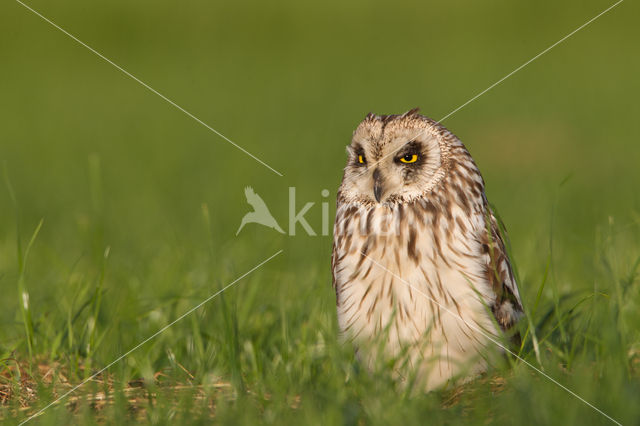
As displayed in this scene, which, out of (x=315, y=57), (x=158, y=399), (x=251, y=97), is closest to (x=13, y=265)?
(x=158, y=399)

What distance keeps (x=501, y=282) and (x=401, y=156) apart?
85 cm

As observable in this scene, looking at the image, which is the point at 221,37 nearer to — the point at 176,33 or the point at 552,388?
the point at 176,33

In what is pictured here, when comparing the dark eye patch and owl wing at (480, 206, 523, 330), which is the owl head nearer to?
the dark eye patch

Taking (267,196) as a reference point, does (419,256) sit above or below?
below

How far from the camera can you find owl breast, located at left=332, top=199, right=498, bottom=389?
3.81 meters

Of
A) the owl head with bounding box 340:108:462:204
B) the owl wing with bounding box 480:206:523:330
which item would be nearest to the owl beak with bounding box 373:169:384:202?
the owl head with bounding box 340:108:462:204

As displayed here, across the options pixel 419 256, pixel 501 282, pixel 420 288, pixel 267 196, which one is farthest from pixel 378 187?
pixel 267 196

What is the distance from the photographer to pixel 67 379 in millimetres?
3840

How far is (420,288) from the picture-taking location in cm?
381
